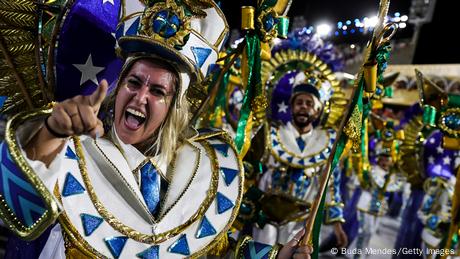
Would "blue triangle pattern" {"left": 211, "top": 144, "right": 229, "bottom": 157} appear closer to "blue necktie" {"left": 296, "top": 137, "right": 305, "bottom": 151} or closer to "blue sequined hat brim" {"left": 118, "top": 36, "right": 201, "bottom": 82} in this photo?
"blue sequined hat brim" {"left": 118, "top": 36, "right": 201, "bottom": 82}

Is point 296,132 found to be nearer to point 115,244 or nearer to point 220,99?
point 220,99

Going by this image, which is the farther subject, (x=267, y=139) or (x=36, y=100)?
(x=267, y=139)

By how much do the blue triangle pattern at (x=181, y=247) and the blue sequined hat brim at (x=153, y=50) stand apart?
60cm

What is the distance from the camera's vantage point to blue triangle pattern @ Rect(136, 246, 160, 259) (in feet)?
5.32

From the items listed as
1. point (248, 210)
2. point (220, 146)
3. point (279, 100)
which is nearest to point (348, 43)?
point (279, 100)

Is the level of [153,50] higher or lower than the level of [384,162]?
higher

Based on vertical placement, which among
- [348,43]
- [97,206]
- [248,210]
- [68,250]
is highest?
[348,43]

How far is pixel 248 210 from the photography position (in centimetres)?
396

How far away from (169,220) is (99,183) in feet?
0.88

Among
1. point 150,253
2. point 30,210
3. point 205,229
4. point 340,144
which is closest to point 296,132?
point 340,144

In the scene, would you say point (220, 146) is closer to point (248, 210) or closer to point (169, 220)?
point (169, 220)

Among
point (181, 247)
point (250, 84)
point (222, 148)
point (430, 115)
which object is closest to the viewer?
point (181, 247)

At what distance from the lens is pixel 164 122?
1.90 m

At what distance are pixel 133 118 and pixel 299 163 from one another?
268 centimetres
